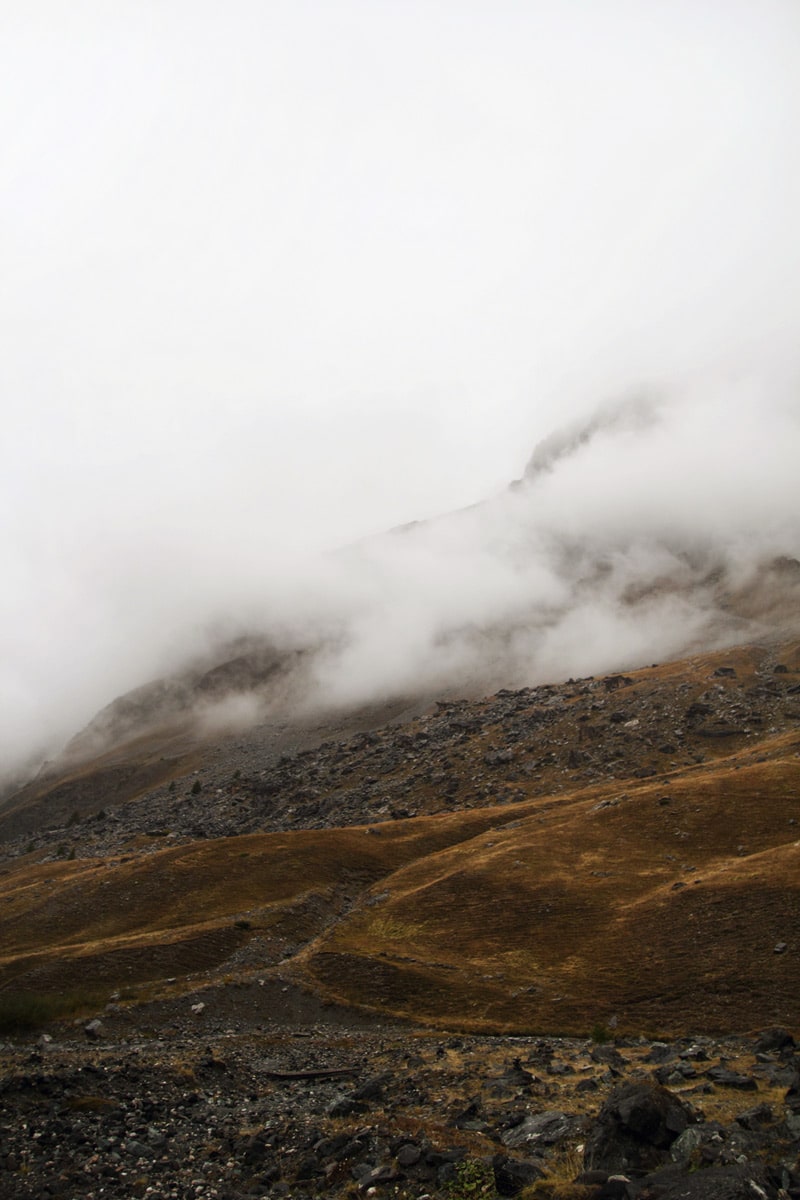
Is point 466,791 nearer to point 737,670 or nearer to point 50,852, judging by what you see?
point 737,670

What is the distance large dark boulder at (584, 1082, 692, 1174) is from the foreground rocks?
0.06m

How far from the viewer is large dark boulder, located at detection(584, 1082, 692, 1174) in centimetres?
2242

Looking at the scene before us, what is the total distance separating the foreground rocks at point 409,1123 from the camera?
2223 centimetres

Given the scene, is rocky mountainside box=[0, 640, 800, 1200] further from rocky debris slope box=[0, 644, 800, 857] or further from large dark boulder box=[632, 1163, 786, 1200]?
rocky debris slope box=[0, 644, 800, 857]

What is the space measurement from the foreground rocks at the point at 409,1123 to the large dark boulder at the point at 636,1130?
0.20 ft

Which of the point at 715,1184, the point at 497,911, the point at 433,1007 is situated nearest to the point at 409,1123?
the point at 715,1184

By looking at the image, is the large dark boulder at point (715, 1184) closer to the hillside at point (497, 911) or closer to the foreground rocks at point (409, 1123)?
the foreground rocks at point (409, 1123)

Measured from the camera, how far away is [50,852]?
17425 centimetres

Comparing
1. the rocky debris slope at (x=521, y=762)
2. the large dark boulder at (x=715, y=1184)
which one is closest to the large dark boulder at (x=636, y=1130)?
the large dark boulder at (x=715, y=1184)

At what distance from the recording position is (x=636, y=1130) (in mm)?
23453

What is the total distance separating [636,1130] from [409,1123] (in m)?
9.10

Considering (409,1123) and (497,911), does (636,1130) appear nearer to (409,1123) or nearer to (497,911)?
(409,1123)

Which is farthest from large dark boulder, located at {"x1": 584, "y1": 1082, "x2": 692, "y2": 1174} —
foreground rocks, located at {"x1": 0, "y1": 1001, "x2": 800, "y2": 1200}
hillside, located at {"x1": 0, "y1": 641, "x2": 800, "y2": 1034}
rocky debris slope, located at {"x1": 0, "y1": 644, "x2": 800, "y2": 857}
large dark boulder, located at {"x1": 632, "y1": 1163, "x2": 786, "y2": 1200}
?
rocky debris slope, located at {"x1": 0, "y1": 644, "x2": 800, "y2": 857}

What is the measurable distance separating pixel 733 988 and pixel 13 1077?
40048mm
